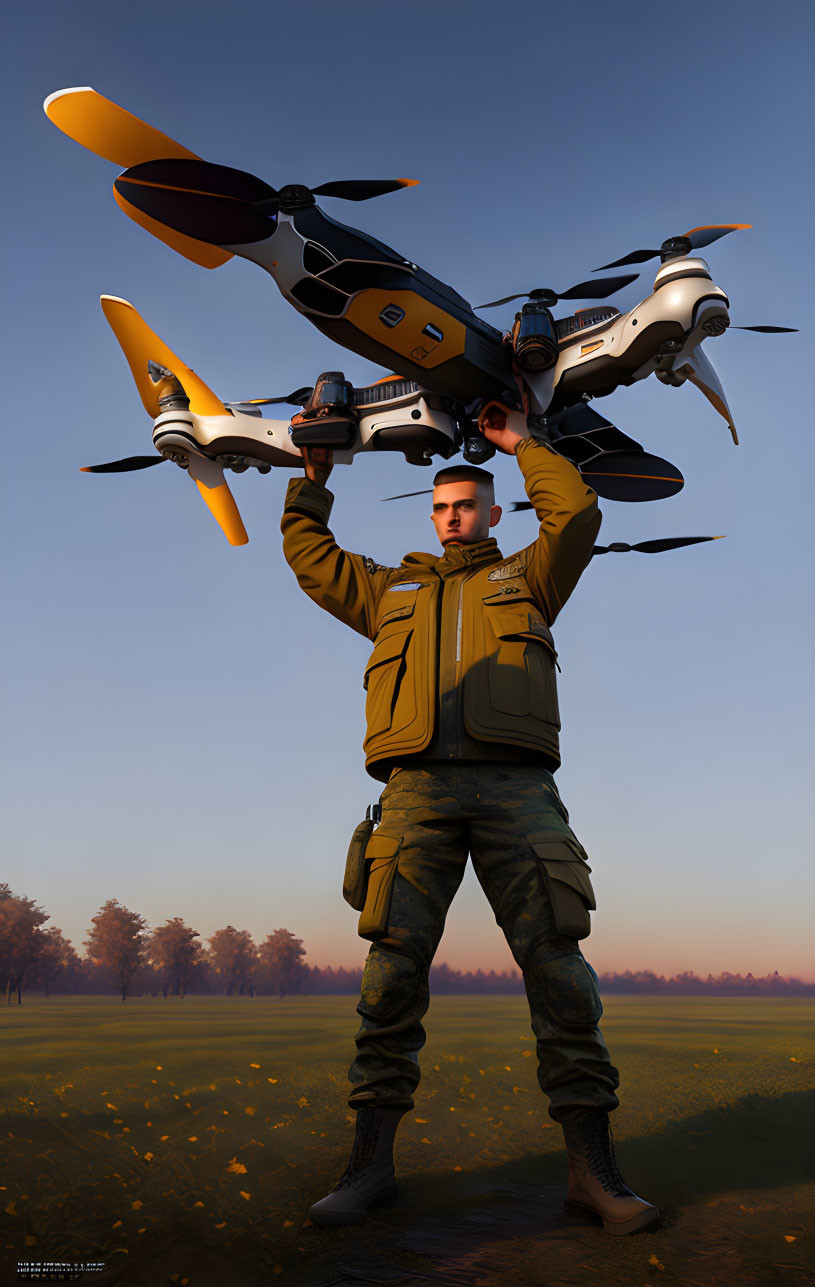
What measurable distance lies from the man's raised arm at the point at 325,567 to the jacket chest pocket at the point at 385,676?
13.0 inches

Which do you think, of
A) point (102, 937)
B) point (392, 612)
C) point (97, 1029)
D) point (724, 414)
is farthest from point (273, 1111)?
point (102, 937)

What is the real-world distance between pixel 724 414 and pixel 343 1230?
4.16 meters

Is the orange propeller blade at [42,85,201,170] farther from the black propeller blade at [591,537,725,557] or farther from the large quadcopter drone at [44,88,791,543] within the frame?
Answer: the black propeller blade at [591,537,725,557]

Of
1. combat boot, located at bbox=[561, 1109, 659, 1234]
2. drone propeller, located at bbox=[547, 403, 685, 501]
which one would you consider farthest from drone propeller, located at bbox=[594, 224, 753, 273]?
combat boot, located at bbox=[561, 1109, 659, 1234]

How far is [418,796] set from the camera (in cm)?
357

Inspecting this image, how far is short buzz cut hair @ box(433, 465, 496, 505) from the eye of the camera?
165 inches

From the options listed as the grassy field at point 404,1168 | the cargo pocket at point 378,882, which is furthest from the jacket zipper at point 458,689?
the grassy field at point 404,1168

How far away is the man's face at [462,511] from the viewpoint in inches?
165

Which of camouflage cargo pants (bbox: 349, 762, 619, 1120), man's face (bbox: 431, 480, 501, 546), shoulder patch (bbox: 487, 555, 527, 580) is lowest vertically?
camouflage cargo pants (bbox: 349, 762, 619, 1120)

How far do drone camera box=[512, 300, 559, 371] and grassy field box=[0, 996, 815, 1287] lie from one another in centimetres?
373

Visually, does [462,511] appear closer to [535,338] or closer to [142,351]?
[535,338]

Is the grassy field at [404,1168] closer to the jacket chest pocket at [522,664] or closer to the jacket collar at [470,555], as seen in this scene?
the jacket chest pocket at [522,664]

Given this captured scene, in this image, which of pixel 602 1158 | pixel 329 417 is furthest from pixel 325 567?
pixel 602 1158

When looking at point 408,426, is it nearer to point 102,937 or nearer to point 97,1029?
point 97,1029
